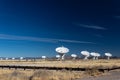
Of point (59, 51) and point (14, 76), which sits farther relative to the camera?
point (59, 51)

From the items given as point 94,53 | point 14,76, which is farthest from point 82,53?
point 14,76

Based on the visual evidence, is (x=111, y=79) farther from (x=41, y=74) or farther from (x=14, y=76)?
(x=14, y=76)

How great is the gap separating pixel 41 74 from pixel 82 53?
4294 inches

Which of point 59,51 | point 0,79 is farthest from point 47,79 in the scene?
point 59,51

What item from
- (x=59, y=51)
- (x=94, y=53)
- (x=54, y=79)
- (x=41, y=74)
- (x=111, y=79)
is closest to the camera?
(x=111, y=79)

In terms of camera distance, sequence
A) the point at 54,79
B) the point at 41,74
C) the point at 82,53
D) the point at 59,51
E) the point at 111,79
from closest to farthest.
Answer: the point at 111,79 → the point at 54,79 → the point at 41,74 → the point at 59,51 → the point at 82,53

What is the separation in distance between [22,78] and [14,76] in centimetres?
132

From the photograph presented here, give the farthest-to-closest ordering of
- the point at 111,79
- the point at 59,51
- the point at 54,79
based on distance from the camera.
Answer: the point at 59,51 < the point at 54,79 < the point at 111,79

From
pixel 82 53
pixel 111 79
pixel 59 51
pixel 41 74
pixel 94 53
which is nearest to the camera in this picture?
pixel 111 79

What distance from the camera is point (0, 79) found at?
27.8m

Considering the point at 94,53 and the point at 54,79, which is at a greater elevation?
the point at 94,53

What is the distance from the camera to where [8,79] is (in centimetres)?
2772

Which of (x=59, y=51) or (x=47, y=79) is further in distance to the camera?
(x=59, y=51)

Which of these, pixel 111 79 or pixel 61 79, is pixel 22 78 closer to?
pixel 61 79
